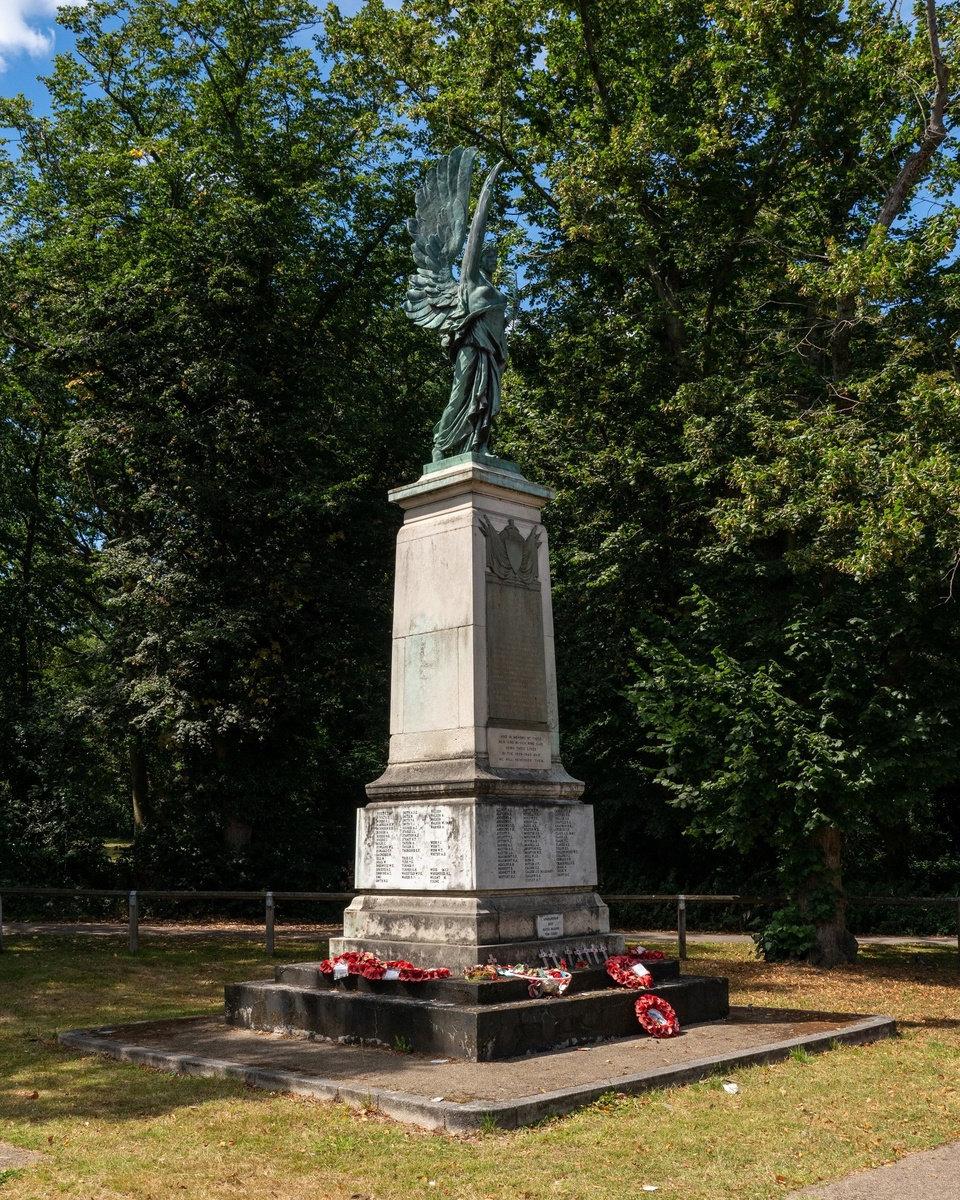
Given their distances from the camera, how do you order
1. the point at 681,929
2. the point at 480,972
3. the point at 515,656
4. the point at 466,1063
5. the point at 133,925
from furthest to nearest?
the point at 133,925
the point at 681,929
the point at 515,656
the point at 480,972
the point at 466,1063

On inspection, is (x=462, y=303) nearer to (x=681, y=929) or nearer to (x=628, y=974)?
(x=628, y=974)

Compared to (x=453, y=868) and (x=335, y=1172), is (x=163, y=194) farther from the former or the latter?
(x=335, y=1172)

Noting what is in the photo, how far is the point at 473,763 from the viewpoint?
10188mm

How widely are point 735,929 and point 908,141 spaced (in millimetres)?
14032

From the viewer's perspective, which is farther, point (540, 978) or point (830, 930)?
point (830, 930)

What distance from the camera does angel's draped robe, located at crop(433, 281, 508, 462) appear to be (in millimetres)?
11609

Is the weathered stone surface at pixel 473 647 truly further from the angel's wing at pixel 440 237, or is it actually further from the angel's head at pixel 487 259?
the angel's head at pixel 487 259

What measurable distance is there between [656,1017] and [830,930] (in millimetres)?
7616

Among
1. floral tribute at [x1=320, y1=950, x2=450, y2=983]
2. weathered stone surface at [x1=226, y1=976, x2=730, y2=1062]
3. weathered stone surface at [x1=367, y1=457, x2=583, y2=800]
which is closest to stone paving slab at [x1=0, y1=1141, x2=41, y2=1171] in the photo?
weathered stone surface at [x1=226, y1=976, x2=730, y2=1062]

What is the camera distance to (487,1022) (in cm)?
844

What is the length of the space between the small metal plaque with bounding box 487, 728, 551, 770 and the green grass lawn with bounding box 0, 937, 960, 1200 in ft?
10.7

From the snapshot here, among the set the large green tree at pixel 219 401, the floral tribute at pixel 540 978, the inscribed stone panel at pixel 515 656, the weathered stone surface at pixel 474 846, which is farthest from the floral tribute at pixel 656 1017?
the large green tree at pixel 219 401

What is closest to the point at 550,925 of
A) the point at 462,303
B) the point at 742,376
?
the point at 462,303

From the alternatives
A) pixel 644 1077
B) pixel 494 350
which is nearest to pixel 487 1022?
pixel 644 1077
